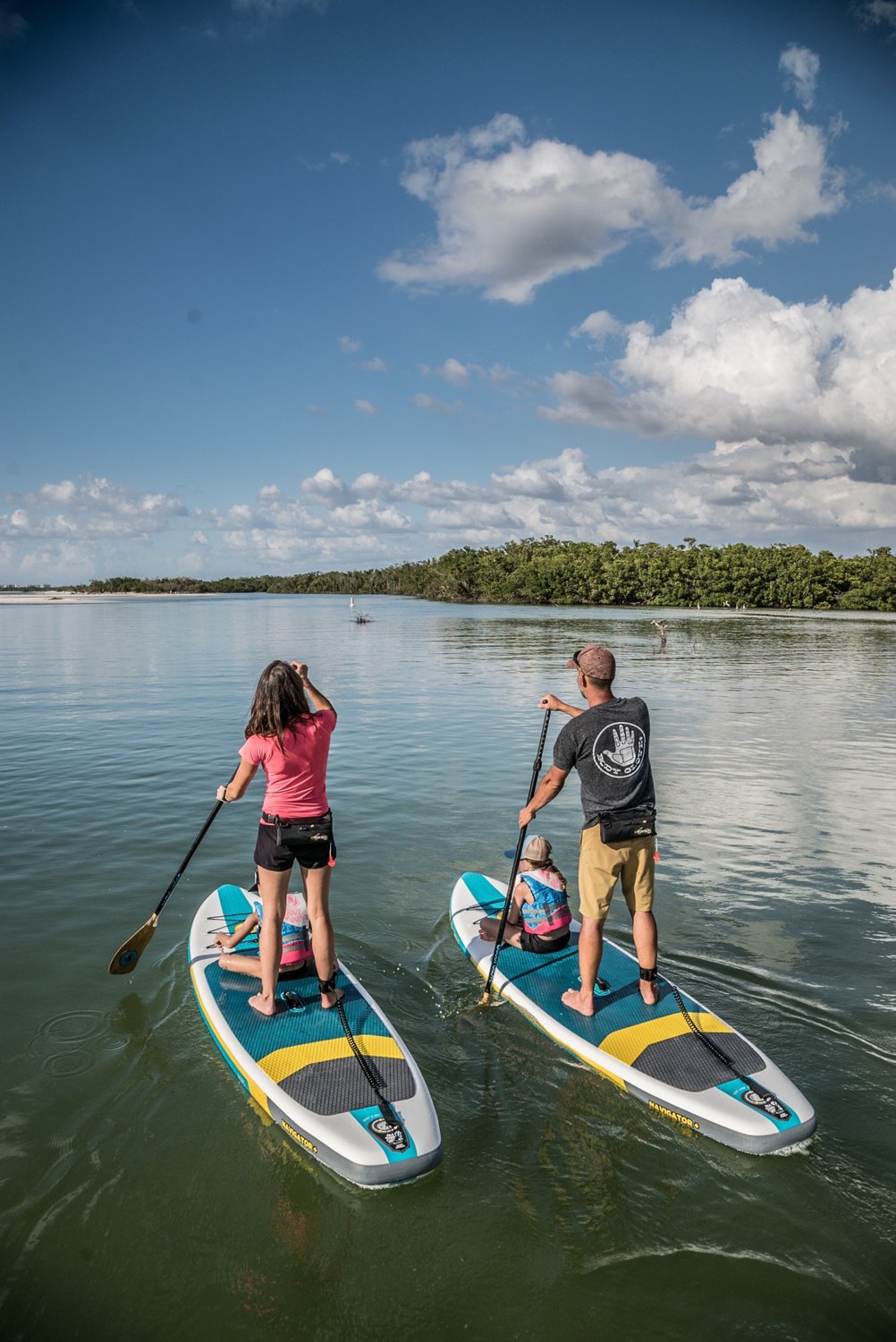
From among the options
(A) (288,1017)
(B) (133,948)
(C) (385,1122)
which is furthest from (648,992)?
(B) (133,948)

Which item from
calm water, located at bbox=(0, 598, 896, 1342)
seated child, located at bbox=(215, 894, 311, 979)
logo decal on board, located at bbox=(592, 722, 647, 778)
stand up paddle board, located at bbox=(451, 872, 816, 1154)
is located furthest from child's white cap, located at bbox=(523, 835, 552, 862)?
seated child, located at bbox=(215, 894, 311, 979)

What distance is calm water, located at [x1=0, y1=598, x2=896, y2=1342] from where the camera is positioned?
430cm

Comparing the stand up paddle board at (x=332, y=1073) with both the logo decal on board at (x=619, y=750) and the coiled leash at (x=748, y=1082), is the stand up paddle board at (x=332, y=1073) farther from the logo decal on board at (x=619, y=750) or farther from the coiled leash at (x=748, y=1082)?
the logo decal on board at (x=619, y=750)

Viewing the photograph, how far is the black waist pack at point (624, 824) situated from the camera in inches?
242

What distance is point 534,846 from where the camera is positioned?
761 centimetres

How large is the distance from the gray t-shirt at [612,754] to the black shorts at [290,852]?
6.48 ft

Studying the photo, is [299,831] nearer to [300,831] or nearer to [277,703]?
[300,831]

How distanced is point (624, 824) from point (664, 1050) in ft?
5.73

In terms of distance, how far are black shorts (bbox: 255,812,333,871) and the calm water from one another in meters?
1.79

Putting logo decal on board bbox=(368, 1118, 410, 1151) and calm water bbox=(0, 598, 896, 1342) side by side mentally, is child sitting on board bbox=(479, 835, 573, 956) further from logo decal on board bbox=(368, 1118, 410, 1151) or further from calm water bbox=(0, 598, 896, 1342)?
logo decal on board bbox=(368, 1118, 410, 1151)

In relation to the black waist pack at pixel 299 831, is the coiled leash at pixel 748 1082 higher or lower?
lower

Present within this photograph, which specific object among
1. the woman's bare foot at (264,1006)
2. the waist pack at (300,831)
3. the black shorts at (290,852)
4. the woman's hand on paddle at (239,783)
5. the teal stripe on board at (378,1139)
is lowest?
the teal stripe on board at (378,1139)

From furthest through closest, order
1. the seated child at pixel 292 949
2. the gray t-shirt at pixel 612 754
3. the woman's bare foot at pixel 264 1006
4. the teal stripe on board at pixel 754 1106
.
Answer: the seated child at pixel 292 949
the woman's bare foot at pixel 264 1006
the gray t-shirt at pixel 612 754
the teal stripe on board at pixel 754 1106

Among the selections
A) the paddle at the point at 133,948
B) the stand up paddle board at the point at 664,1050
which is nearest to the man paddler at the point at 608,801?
the stand up paddle board at the point at 664,1050
